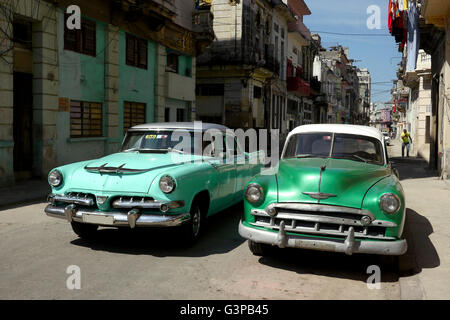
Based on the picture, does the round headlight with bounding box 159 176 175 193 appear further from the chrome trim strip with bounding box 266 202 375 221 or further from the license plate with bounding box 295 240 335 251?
the license plate with bounding box 295 240 335 251

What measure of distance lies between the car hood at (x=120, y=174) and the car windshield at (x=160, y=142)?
59 cm

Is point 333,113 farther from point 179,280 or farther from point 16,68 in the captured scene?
point 179,280

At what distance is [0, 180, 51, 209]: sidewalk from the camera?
361 inches

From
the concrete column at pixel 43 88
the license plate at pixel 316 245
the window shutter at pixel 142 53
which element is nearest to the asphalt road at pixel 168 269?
the license plate at pixel 316 245

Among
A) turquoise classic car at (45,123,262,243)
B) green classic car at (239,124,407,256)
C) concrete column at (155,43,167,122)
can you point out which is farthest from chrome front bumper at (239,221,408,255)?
concrete column at (155,43,167,122)

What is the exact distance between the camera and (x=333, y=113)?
71625mm

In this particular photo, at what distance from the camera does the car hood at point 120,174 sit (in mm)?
5398

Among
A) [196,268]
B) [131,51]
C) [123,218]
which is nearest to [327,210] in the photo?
[196,268]

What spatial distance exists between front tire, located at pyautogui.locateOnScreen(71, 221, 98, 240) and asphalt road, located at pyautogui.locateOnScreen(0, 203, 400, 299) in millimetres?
113

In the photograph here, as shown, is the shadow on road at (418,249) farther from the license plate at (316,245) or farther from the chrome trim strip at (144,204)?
the chrome trim strip at (144,204)

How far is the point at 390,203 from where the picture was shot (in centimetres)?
473

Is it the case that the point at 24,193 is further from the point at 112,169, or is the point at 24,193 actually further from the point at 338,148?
the point at 338,148

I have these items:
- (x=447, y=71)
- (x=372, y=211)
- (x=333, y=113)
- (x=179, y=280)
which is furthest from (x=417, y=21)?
(x=333, y=113)
